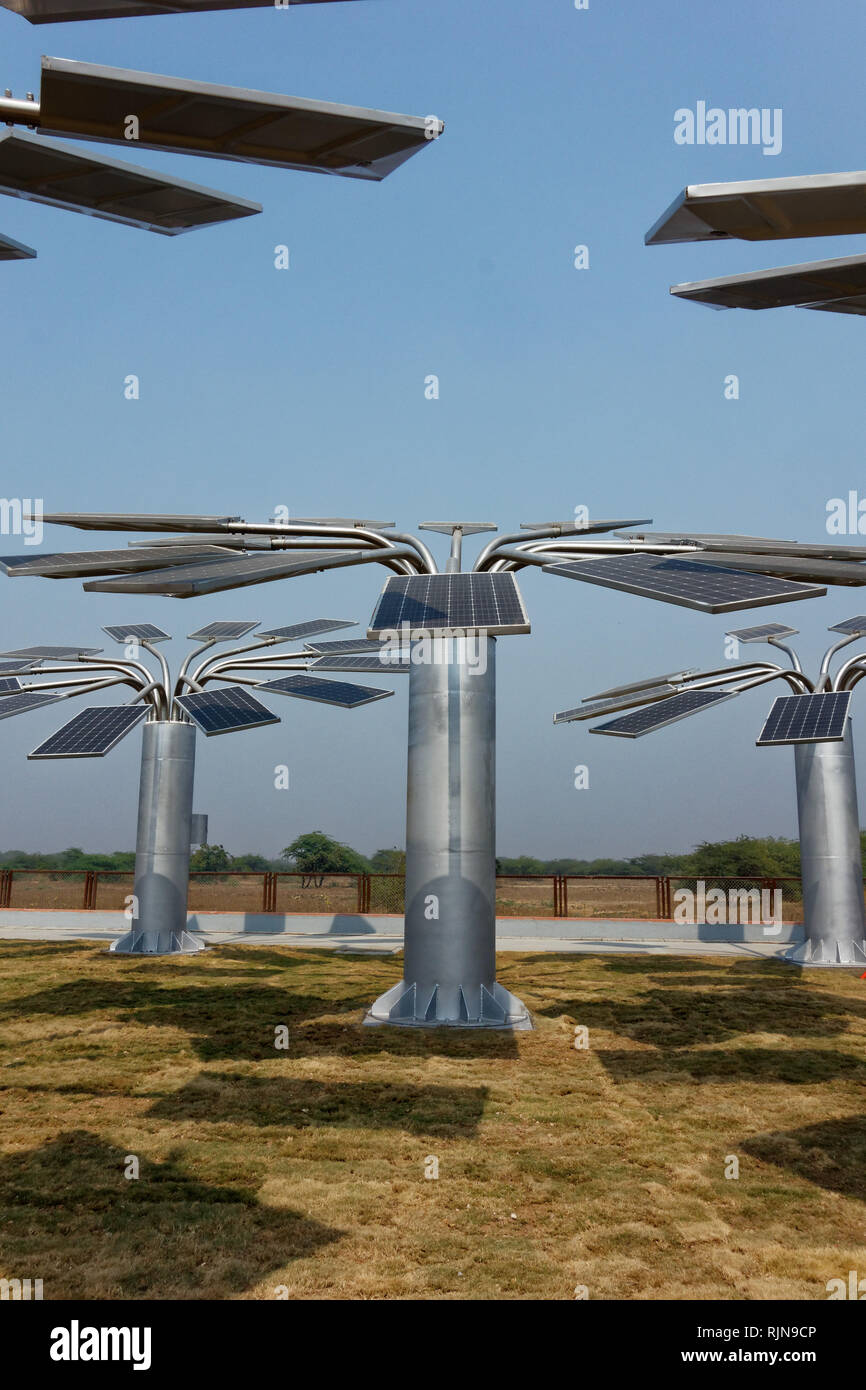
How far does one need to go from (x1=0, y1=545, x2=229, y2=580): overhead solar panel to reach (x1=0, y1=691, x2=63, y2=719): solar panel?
9.62m

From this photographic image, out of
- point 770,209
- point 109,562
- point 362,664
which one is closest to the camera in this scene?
point 770,209

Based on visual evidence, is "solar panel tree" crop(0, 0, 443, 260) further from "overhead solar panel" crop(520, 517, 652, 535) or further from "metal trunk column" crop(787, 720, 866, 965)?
"metal trunk column" crop(787, 720, 866, 965)

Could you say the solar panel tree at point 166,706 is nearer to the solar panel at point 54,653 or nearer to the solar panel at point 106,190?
the solar panel at point 54,653

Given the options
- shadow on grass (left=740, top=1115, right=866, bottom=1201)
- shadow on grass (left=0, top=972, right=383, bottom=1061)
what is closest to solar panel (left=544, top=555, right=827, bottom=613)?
shadow on grass (left=740, top=1115, right=866, bottom=1201)

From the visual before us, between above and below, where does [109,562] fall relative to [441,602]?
above

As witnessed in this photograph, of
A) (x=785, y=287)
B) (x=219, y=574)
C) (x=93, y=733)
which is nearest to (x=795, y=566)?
(x=785, y=287)

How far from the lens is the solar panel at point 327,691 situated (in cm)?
2008

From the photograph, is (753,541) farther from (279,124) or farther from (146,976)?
(146,976)

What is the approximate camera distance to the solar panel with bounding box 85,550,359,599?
405 inches

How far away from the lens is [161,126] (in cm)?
427

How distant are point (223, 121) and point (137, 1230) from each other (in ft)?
21.0

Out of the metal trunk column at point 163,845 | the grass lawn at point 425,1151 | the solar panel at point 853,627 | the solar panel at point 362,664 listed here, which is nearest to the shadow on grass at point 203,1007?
the grass lawn at point 425,1151

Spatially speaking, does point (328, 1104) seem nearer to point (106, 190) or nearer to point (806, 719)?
point (106, 190)
